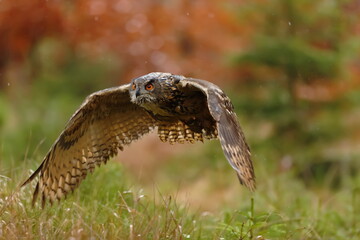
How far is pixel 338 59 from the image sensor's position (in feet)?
34.8

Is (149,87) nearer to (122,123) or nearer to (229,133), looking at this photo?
(122,123)

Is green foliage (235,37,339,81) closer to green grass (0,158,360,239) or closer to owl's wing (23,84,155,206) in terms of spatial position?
green grass (0,158,360,239)

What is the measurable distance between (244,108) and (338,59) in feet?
5.31

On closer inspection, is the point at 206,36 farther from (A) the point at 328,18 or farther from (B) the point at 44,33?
(A) the point at 328,18

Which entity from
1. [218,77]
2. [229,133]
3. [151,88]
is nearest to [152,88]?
[151,88]

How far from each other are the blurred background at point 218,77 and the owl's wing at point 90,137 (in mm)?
606

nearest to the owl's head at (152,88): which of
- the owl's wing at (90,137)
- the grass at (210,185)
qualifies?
the owl's wing at (90,137)

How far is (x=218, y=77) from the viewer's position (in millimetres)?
14992

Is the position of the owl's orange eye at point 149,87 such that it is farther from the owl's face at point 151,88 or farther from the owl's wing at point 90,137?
the owl's wing at point 90,137

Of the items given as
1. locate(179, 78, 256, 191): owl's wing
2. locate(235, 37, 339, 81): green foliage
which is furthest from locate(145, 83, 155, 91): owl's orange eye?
locate(235, 37, 339, 81): green foliage

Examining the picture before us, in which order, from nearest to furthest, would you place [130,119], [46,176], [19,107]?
[46,176], [130,119], [19,107]

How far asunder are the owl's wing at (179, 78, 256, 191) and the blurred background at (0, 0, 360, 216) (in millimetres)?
1996

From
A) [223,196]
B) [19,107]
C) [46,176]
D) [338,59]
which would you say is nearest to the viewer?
[46,176]

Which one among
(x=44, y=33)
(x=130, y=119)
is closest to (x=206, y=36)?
(x=44, y=33)
